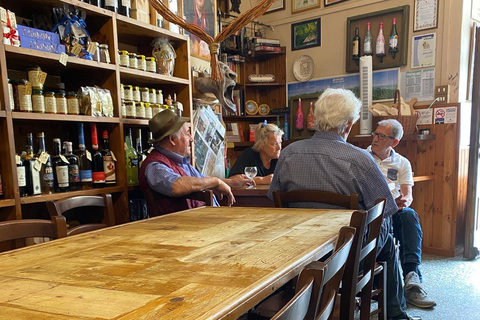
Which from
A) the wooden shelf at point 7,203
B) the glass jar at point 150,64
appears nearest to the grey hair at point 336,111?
the glass jar at point 150,64

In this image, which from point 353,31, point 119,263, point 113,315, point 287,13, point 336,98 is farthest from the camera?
point 287,13

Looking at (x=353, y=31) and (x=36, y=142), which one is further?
(x=353, y=31)

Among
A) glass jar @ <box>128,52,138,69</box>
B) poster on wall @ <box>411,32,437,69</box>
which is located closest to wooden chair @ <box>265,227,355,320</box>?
glass jar @ <box>128,52,138,69</box>

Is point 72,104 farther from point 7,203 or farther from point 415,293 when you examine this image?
point 415,293

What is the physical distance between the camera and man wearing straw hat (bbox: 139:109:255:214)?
6.38 feet

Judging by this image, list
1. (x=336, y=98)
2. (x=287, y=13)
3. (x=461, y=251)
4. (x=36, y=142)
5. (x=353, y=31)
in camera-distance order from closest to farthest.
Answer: (x=336, y=98) < (x=36, y=142) < (x=461, y=251) < (x=353, y=31) < (x=287, y=13)

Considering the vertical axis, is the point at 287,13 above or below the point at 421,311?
above

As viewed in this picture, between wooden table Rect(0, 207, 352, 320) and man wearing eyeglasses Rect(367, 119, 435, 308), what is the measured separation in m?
1.33

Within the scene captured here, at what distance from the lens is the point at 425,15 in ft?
11.5

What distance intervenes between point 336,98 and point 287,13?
2881 millimetres

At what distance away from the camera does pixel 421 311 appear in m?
2.36

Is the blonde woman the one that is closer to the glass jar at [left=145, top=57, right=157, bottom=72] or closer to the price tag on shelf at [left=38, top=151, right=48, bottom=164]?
the glass jar at [left=145, top=57, right=157, bottom=72]

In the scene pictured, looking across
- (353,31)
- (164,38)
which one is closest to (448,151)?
(353,31)

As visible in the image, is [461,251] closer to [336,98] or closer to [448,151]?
[448,151]
